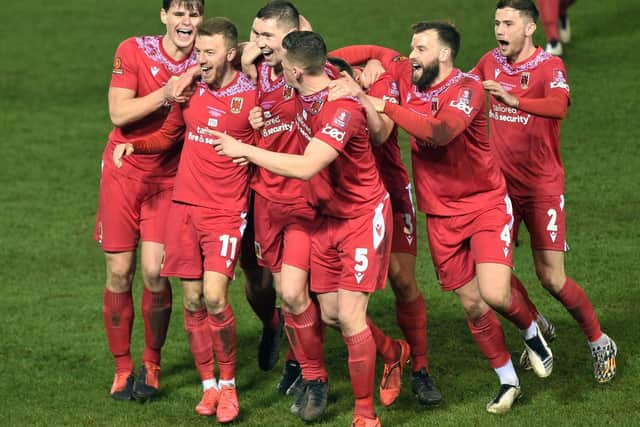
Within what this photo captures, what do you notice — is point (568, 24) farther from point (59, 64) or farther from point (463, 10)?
point (59, 64)

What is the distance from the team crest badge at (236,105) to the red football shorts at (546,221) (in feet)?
7.45

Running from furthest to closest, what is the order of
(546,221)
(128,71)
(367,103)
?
(546,221), (128,71), (367,103)

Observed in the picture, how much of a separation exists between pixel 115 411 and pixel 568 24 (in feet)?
42.3

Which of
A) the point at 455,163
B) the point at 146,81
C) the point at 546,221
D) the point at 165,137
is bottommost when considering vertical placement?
the point at 546,221

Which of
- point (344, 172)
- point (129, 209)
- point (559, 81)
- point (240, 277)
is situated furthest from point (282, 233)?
point (240, 277)

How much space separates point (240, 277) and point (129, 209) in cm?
324

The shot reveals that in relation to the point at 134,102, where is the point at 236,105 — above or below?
above

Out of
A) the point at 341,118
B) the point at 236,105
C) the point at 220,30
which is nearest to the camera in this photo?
the point at 341,118

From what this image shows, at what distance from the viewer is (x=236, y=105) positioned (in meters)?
8.27

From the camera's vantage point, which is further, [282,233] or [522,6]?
[522,6]

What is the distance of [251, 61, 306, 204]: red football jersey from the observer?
833 cm

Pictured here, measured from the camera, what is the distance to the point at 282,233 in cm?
848

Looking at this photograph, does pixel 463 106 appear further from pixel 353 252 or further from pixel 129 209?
pixel 129 209

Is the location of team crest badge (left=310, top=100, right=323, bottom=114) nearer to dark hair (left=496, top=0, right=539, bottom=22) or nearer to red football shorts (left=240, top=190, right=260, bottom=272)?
red football shorts (left=240, top=190, right=260, bottom=272)
